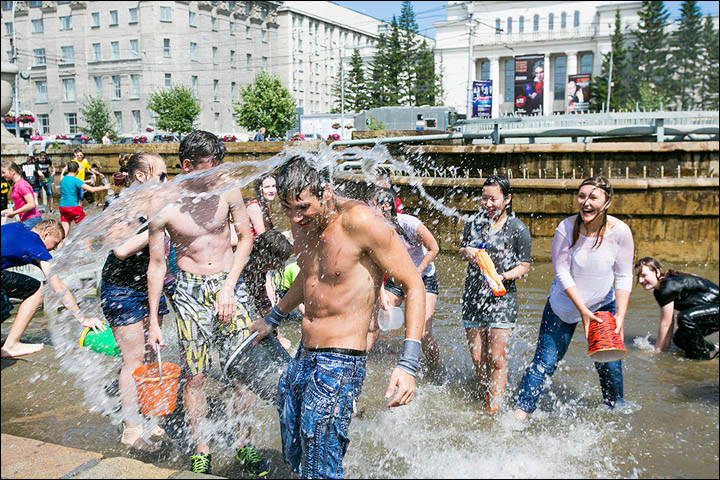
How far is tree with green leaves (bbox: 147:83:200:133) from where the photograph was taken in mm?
56312

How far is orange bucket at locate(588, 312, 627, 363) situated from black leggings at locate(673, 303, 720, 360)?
1.83 meters

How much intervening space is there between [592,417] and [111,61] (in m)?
66.5

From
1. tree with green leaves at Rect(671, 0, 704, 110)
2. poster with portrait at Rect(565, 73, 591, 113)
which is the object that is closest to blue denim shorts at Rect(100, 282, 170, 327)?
tree with green leaves at Rect(671, 0, 704, 110)

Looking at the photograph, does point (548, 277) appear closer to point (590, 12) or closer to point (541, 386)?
point (541, 386)

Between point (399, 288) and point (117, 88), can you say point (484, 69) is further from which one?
point (399, 288)

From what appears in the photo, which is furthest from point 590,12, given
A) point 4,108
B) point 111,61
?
point 4,108

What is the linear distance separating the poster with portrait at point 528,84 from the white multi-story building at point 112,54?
35414mm

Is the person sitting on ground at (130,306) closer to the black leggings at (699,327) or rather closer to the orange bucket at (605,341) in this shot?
the orange bucket at (605,341)

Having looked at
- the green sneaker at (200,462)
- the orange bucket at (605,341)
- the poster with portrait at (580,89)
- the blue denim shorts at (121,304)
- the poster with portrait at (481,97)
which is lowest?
the green sneaker at (200,462)

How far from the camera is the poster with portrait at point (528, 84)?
69.2m

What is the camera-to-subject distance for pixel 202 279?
4023 millimetres

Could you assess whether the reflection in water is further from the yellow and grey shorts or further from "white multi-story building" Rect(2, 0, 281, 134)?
"white multi-story building" Rect(2, 0, 281, 134)

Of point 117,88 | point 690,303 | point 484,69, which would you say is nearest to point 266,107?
point 117,88

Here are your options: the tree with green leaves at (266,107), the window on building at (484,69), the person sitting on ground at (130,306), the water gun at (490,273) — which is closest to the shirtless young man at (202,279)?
the person sitting on ground at (130,306)
